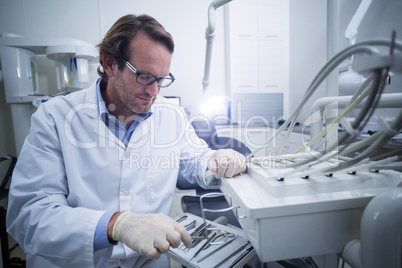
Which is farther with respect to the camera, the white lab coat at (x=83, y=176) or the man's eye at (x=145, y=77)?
the man's eye at (x=145, y=77)

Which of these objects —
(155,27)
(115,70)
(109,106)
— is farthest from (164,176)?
(155,27)

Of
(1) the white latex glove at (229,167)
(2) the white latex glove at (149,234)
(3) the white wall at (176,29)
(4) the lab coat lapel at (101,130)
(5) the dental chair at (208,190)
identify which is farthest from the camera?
(3) the white wall at (176,29)

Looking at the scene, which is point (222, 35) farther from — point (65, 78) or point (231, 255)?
point (231, 255)

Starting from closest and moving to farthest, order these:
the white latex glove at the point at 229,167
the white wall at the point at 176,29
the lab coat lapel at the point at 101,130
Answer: the white latex glove at the point at 229,167
the lab coat lapel at the point at 101,130
the white wall at the point at 176,29

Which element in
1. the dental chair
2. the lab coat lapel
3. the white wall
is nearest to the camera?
the lab coat lapel

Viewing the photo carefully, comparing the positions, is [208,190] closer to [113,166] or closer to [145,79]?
[113,166]

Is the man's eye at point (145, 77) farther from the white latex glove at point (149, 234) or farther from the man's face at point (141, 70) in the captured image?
the white latex glove at point (149, 234)

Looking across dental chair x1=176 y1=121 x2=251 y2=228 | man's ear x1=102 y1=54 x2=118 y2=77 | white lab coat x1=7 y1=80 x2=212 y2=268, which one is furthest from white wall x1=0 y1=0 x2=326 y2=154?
white lab coat x1=7 y1=80 x2=212 y2=268

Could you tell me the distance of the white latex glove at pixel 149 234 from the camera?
499 mm

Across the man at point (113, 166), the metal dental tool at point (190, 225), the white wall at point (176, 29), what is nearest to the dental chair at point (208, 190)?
the man at point (113, 166)

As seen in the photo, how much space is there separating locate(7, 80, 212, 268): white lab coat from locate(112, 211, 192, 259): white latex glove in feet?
0.28

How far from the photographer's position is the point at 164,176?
0.94 meters

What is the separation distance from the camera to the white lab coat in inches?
22.8

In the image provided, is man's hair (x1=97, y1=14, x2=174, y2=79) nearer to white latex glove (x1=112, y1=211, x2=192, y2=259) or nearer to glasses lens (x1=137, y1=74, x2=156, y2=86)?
glasses lens (x1=137, y1=74, x2=156, y2=86)
